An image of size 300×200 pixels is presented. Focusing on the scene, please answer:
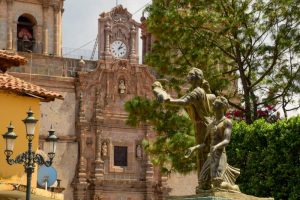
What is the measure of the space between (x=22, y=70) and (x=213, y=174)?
25.5 metres

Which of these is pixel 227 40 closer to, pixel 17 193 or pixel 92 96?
pixel 17 193

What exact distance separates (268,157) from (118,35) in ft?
59.4

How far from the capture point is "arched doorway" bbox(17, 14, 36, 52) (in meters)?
35.8

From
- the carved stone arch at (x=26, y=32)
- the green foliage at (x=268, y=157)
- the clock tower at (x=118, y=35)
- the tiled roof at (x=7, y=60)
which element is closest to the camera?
the green foliage at (x=268, y=157)

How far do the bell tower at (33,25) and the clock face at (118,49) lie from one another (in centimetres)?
271

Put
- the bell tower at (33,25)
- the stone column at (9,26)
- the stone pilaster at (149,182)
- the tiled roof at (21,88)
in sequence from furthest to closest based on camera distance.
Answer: the stone pilaster at (149,182), the bell tower at (33,25), the stone column at (9,26), the tiled roof at (21,88)

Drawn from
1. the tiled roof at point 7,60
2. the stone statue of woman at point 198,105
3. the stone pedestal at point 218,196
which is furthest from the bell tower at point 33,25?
the stone pedestal at point 218,196

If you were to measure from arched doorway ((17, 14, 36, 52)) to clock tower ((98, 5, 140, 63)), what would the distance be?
333 cm

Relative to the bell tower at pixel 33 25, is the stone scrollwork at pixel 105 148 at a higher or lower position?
lower

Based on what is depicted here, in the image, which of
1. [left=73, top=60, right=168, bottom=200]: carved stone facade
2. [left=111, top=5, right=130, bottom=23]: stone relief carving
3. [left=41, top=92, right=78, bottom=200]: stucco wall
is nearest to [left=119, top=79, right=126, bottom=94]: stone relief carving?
[left=73, top=60, right=168, bottom=200]: carved stone facade

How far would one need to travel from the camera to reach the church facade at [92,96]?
35062mm

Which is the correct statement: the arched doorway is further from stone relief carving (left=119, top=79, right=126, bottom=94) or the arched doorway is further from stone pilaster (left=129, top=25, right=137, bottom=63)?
stone pilaster (left=129, top=25, right=137, bottom=63)

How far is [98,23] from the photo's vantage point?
36.7 m

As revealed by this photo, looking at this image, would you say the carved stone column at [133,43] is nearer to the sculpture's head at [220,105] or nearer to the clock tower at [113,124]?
the clock tower at [113,124]
